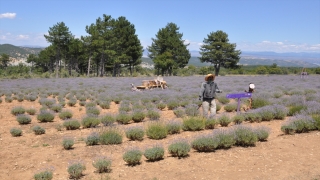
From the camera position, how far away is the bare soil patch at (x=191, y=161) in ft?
19.3

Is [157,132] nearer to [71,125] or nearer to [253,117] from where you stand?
[253,117]

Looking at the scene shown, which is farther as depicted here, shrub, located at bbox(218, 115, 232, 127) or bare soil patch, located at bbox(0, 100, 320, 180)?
shrub, located at bbox(218, 115, 232, 127)

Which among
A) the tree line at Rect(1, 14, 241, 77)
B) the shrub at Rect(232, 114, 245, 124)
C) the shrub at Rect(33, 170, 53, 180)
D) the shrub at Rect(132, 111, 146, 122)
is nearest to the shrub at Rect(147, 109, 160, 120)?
the shrub at Rect(132, 111, 146, 122)

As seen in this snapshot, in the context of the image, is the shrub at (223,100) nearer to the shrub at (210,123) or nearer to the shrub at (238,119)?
the shrub at (238,119)

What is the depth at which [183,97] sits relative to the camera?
62.6 ft

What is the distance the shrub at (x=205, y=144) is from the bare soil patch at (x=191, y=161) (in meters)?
0.18

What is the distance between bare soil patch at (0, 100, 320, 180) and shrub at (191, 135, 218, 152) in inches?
7.1

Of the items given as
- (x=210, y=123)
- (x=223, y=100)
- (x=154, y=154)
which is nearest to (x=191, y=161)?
(x=154, y=154)

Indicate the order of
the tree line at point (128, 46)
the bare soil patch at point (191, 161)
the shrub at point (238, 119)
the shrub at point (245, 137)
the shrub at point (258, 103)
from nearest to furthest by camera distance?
1. the bare soil patch at point (191, 161)
2. the shrub at point (245, 137)
3. the shrub at point (238, 119)
4. the shrub at point (258, 103)
5. the tree line at point (128, 46)

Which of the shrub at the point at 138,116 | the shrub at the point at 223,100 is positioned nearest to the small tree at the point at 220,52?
the shrub at the point at 223,100

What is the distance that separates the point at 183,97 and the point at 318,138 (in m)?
11.6

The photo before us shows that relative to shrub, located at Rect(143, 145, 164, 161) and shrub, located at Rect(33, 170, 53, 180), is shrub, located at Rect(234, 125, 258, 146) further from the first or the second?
shrub, located at Rect(33, 170, 53, 180)

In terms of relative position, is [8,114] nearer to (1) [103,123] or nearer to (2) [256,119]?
(1) [103,123]

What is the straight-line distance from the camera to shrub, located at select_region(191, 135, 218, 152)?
23.5 ft
